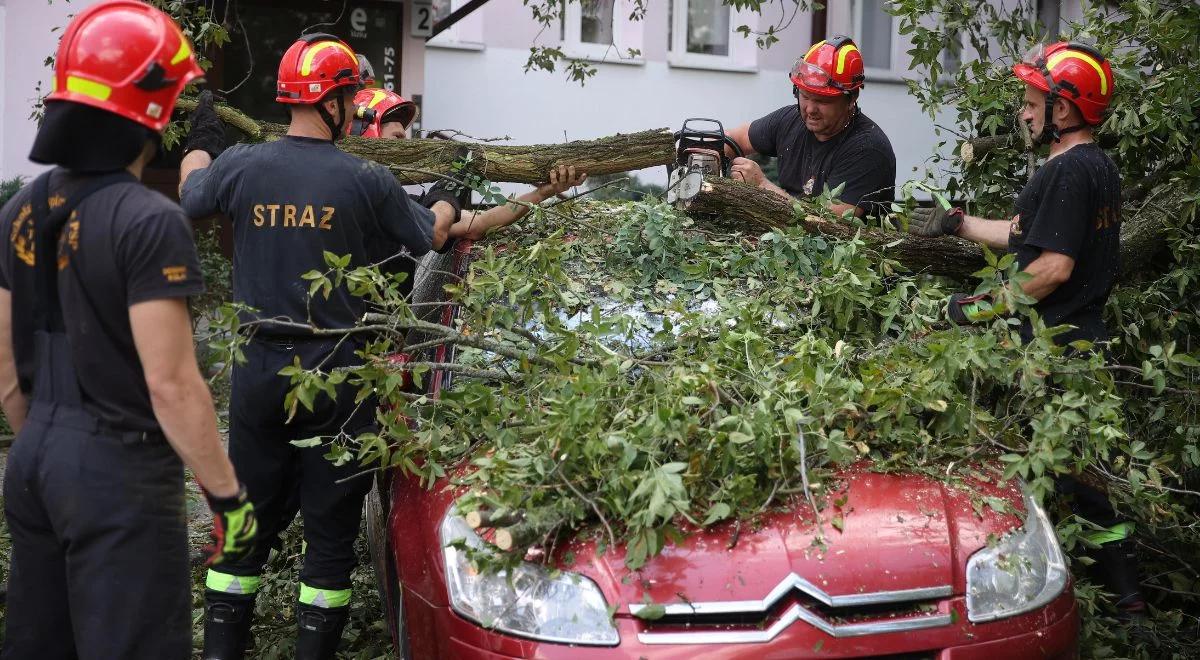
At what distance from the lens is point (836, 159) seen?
582 cm

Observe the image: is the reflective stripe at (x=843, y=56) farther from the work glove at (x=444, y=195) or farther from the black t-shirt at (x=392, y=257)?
the black t-shirt at (x=392, y=257)

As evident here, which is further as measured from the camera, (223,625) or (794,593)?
(223,625)

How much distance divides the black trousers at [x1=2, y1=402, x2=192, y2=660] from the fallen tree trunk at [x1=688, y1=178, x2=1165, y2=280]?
256 cm

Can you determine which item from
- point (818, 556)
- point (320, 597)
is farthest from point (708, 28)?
point (818, 556)

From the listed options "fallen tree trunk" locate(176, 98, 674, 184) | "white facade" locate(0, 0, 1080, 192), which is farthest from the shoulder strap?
"white facade" locate(0, 0, 1080, 192)

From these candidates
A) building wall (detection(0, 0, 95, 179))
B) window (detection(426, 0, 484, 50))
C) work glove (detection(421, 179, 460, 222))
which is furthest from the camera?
window (detection(426, 0, 484, 50))

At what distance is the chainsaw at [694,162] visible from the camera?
4.94m

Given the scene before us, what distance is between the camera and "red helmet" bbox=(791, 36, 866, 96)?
18.9 feet

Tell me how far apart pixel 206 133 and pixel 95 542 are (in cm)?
233

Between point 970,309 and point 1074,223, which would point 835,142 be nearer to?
point 1074,223

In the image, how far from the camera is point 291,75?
420 centimetres

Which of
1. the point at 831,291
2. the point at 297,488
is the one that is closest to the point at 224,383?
the point at 297,488

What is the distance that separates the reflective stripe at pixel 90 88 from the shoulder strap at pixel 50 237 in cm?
20

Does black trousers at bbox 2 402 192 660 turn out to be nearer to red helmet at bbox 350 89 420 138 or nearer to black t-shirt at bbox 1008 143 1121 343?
black t-shirt at bbox 1008 143 1121 343
